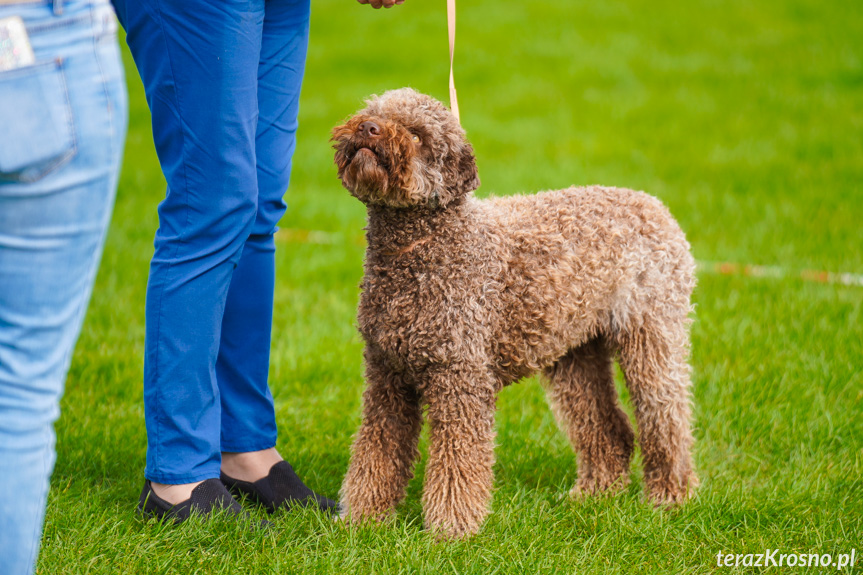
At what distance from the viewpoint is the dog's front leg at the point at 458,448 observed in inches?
121

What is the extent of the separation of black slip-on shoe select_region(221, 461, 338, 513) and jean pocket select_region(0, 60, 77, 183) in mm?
1959

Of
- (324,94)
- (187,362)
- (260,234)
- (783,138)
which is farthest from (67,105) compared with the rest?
(324,94)

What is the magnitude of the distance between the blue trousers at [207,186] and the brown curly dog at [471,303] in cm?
37

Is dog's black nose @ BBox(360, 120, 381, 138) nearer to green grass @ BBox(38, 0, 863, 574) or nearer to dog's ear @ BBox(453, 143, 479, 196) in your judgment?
dog's ear @ BBox(453, 143, 479, 196)

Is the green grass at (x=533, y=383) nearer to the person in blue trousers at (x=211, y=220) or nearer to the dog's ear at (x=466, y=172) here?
the person in blue trousers at (x=211, y=220)

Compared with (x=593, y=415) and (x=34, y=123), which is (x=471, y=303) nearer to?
(x=593, y=415)

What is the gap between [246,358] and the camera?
338 cm

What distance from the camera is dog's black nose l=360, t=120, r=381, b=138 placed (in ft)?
9.41

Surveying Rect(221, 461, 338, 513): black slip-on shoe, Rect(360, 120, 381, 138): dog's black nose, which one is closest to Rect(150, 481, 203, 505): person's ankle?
Rect(221, 461, 338, 513): black slip-on shoe

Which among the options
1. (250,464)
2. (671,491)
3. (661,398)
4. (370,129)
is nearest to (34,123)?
(370,129)

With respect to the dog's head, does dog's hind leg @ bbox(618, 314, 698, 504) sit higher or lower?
lower

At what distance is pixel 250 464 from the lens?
3447mm

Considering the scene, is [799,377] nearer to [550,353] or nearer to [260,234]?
[550,353]

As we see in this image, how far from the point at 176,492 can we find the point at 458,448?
954mm
